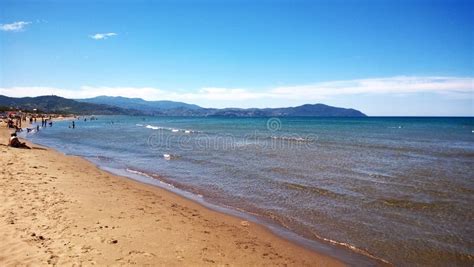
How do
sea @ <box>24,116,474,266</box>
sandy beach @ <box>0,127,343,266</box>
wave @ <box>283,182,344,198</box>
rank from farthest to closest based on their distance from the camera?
wave @ <box>283,182,344,198</box> → sea @ <box>24,116,474,266</box> → sandy beach @ <box>0,127,343,266</box>

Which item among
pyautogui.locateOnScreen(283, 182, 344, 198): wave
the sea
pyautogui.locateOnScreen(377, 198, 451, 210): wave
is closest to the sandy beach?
the sea

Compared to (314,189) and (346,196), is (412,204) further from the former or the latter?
(314,189)

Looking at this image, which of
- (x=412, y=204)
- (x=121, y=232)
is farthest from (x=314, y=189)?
(x=121, y=232)

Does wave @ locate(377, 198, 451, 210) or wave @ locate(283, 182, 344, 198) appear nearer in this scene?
wave @ locate(377, 198, 451, 210)

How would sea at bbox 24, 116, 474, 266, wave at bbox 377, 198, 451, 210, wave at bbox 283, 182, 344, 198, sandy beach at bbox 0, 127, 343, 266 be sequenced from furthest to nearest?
wave at bbox 283, 182, 344, 198
wave at bbox 377, 198, 451, 210
sea at bbox 24, 116, 474, 266
sandy beach at bbox 0, 127, 343, 266

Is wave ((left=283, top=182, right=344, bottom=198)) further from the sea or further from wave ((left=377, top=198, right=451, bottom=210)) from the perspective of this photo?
wave ((left=377, top=198, right=451, bottom=210))

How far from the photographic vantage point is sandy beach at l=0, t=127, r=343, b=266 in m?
7.09

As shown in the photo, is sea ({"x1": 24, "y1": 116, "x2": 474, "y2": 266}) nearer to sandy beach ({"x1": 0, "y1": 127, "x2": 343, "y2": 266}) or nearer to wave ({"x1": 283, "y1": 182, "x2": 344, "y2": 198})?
wave ({"x1": 283, "y1": 182, "x2": 344, "y2": 198})

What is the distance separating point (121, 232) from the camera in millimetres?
8586

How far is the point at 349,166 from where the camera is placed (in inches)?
870

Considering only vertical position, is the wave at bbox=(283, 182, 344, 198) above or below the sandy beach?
below

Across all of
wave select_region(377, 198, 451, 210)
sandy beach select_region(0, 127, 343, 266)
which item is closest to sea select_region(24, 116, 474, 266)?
wave select_region(377, 198, 451, 210)

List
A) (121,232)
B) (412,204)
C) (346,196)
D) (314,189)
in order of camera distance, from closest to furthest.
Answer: (121,232) < (412,204) < (346,196) < (314,189)

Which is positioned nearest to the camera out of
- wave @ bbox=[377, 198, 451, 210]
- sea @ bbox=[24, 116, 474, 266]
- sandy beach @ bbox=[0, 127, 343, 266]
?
sandy beach @ bbox=[0, 127, 343, 266]
